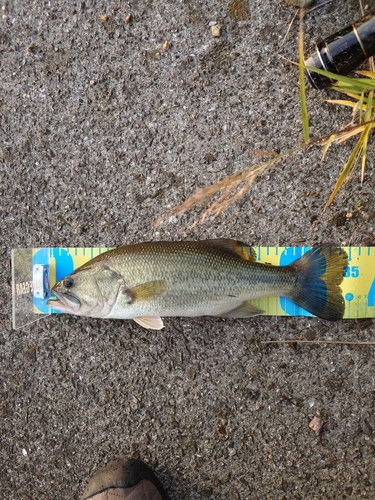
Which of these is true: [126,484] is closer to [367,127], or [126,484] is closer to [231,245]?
[231,245]

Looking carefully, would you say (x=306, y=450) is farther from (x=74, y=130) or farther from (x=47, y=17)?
(x=47, y=17)

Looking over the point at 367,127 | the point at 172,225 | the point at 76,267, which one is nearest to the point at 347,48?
the point at 367,127

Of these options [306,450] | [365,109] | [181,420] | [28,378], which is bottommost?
[306,450]

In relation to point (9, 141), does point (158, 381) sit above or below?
below

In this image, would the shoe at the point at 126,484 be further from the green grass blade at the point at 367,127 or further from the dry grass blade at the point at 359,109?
the green grass blade at the point at 367,127

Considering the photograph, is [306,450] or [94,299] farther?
[306,450]

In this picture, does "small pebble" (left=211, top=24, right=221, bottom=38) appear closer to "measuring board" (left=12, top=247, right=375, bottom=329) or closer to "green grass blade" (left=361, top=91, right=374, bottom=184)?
"green grass blade" (left=361, top=91, right=374, bottom=184)

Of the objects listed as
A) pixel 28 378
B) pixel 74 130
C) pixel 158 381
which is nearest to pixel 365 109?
pixel 74 130
